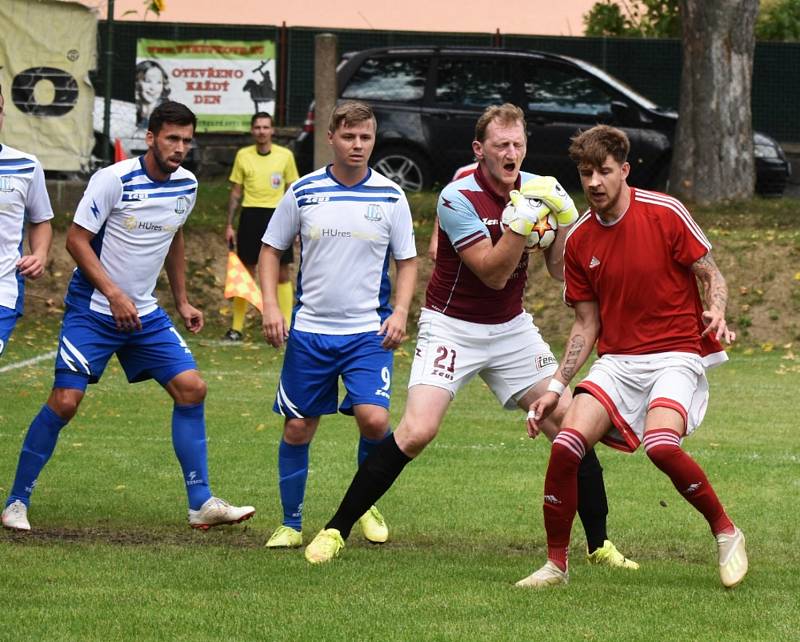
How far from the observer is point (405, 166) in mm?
20391

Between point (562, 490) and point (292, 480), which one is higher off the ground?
point (562, 490)

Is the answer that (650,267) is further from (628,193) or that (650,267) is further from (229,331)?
(229,331)

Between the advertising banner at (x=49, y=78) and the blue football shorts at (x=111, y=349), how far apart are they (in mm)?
11098

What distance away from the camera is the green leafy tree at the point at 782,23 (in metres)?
26.3

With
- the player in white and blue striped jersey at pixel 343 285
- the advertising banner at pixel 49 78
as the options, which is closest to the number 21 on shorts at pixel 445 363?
the player in white and blue striped jersey at pixel 343 285

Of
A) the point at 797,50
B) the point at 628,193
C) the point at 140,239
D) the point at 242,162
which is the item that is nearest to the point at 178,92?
the point at 242,162

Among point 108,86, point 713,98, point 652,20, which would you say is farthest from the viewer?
point 652,20

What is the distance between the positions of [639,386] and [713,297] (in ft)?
1.67

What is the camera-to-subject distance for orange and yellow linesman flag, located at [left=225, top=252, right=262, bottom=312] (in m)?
16.4

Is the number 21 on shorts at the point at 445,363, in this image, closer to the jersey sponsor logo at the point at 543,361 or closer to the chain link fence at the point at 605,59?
the jersey sponsor logo at the point at 543,361

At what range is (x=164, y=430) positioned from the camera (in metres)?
11.6

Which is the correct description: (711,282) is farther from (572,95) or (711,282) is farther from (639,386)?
(572,95)

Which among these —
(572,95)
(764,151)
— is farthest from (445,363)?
(764,151)

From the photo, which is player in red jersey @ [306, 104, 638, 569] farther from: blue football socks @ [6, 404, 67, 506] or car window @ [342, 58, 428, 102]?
car window @ [342, 58, 428, 102]
